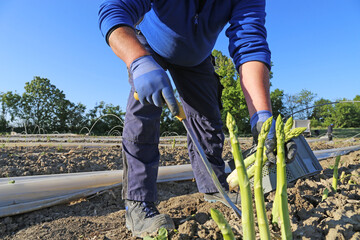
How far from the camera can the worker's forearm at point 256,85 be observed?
1.25m

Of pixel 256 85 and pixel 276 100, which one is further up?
pixel 276 100

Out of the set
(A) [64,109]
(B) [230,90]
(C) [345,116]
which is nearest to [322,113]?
(C) [345,116]

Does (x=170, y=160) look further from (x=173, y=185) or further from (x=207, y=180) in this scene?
(x=207, y=180)

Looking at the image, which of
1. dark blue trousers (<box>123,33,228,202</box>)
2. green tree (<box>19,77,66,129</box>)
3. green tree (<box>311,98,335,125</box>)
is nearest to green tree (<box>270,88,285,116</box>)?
green tree (<box>311,98,335,125</box>)

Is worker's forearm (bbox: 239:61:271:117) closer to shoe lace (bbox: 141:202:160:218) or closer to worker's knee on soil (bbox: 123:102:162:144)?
worker's knee on soil (bbox: 123:102:162:144)

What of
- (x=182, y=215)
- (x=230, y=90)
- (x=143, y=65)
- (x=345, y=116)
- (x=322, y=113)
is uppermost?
(x=230, y=90)

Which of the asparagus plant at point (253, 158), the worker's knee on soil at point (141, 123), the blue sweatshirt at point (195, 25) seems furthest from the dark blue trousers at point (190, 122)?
the asparagus plant at point (253, 158)

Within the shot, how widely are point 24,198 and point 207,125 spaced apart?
1493 millimetres

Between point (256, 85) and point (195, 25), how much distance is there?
1.94ft

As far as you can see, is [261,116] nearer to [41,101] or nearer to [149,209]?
[149,209]

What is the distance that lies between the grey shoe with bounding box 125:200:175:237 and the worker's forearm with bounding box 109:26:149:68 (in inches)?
32.8

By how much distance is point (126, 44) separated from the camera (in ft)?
3.87

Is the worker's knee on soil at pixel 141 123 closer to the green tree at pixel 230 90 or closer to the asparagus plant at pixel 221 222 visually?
the asparagus plant at pixel 221 222

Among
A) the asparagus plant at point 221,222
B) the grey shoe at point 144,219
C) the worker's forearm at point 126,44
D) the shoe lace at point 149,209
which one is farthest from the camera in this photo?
the shoe lace at point 149,209
